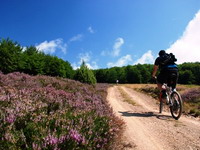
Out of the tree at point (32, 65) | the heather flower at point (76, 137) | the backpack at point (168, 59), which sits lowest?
the heather flower at point (76, 137)

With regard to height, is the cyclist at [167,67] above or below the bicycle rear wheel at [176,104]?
above

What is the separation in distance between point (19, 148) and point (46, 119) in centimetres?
103

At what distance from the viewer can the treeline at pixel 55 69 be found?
39484 mm

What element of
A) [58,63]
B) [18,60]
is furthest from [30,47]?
[18,60]

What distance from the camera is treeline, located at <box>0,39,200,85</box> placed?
3948 centimetres

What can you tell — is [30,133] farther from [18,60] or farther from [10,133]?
[18,60]

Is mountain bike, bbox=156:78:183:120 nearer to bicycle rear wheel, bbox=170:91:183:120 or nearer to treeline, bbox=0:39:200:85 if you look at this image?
bicycle rear wheel, bbox=170:91:183:120

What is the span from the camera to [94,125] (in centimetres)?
407

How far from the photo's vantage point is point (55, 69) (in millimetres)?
62156

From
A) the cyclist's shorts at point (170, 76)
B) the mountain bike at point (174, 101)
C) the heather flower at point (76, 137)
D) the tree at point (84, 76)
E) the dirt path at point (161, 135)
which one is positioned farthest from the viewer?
the tree at point (84, 76)

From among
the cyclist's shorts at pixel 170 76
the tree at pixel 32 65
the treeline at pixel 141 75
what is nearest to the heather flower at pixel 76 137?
the cyclist's shorts at pixel 170 76

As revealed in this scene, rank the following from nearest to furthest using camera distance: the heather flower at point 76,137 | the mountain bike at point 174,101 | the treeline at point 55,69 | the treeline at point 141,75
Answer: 1. the heather flower at point 76,137
2. the mountain bike at point 174,101
3. the treeline at point 55,69
4. the treeline at point 141,75

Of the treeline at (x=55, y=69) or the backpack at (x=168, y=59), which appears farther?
the treeline at (x=55, y=69)

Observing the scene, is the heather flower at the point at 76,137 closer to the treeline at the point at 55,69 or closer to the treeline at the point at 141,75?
the treeline at the point at 55,69
